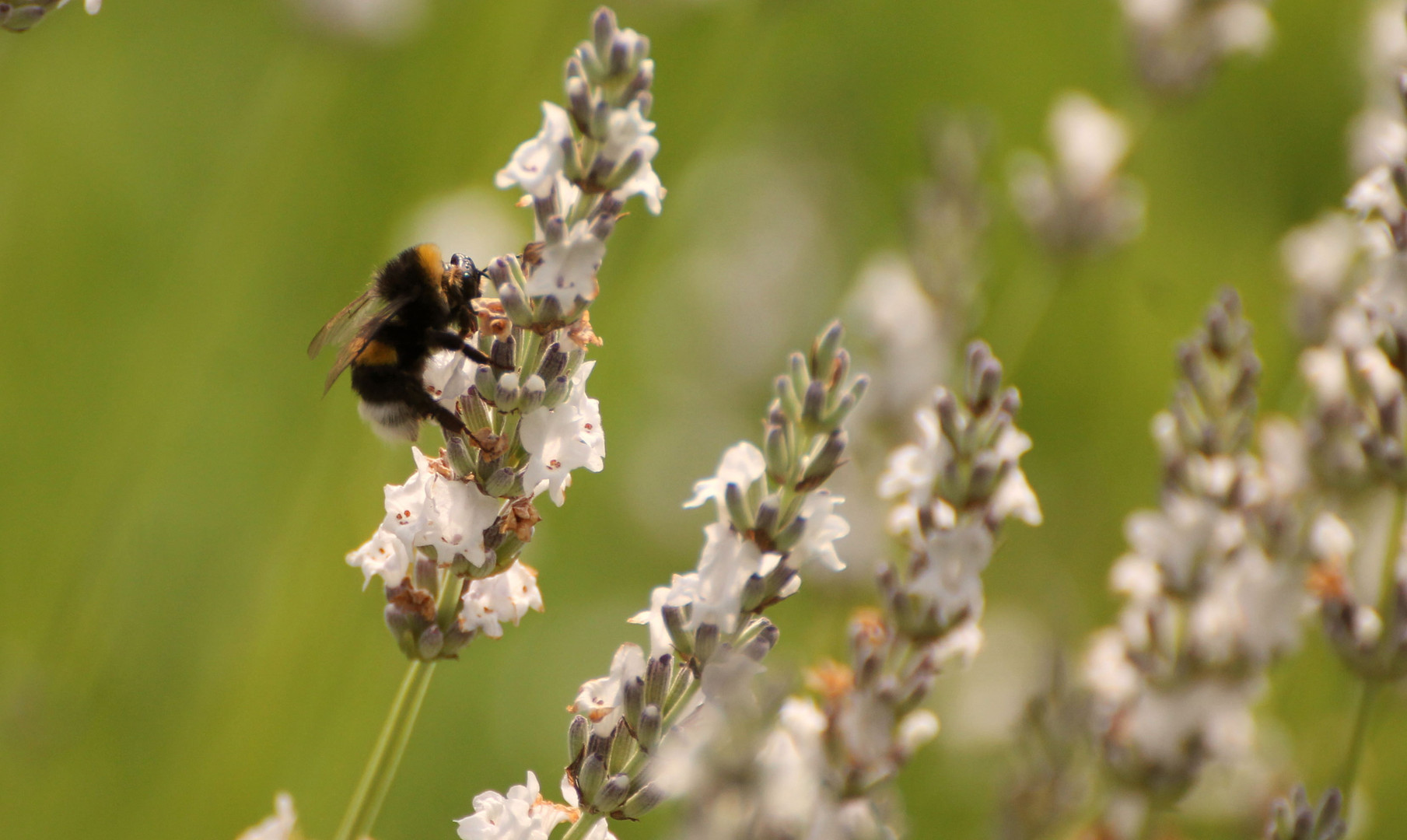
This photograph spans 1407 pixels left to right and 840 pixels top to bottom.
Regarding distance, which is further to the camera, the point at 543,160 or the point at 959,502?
the point at 959,502

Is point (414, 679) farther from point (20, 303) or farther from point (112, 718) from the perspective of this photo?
point (20, 303)

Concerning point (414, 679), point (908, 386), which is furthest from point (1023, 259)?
point (414, 679)

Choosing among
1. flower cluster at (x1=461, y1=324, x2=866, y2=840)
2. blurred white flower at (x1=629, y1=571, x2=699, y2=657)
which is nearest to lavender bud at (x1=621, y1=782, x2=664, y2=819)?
flower cluster at (x1=461, y1=324, x2=866, y2=840)

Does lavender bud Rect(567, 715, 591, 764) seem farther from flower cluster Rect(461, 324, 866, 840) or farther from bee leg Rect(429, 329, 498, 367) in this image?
bee leg Rect(429, 329, 498, 367)

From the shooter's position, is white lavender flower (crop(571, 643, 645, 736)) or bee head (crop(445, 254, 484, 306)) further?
bee head (crop(445, 254, 484, 306))

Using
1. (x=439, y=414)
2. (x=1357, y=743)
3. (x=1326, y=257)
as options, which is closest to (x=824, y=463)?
(x=439, y=414)

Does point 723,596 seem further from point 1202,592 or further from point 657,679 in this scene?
point 1202,592
